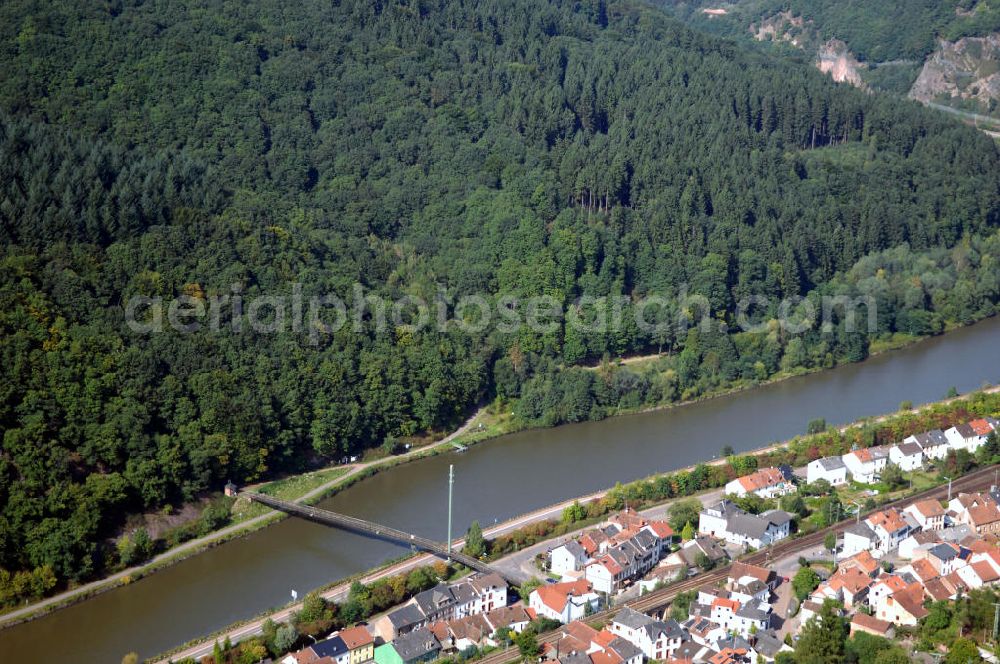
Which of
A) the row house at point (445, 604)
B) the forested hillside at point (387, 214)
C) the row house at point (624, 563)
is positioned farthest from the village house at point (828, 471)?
the row house at point (445, 604)

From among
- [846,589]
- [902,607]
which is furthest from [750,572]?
[902,607]

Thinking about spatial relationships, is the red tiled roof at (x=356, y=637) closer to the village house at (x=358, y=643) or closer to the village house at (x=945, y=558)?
the village house at (x=358, y=643)

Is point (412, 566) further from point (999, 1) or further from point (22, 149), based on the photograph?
point (999, 1)

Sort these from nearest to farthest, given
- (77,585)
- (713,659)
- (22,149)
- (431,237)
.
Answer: (713,659) → (77,585) → (22,149) → (431,237)

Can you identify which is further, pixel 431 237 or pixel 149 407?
pixel 431 237

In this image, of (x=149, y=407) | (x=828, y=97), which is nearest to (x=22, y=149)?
(x=149, y=407)

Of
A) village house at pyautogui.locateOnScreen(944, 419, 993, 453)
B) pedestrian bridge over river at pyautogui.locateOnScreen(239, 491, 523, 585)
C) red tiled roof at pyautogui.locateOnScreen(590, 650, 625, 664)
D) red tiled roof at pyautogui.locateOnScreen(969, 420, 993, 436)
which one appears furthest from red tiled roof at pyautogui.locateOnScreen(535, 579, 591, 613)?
red tiled roof at pyautogui.locateOnScreen(969, 420, 993, 436)

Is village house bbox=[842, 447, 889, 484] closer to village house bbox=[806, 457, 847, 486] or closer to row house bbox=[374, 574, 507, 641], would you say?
village house bbox=[806, 457, 847, 486]
